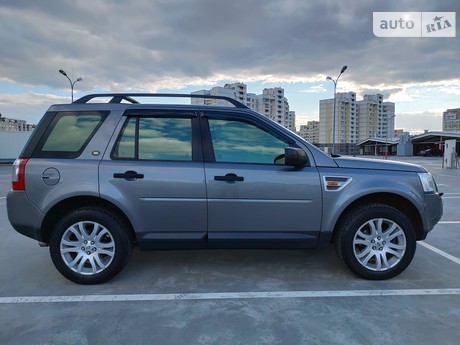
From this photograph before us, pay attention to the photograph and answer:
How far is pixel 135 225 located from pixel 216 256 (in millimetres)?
1297

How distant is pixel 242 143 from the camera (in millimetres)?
3398

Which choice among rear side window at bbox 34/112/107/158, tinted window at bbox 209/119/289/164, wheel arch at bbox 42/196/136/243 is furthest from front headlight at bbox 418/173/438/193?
rear side window at bbox 34/112/107/158

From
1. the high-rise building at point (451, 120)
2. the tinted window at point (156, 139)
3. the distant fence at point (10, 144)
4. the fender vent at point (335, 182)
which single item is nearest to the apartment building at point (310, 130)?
the high-rise building at point (451, 120)

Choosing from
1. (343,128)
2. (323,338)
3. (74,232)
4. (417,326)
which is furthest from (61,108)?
(343,128)

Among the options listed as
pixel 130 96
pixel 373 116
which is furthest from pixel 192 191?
pixel 373 116

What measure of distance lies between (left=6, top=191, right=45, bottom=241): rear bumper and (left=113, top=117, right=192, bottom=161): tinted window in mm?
988

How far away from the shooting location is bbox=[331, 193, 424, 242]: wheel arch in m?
3.42

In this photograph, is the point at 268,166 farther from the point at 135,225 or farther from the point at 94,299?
the point at 94,299

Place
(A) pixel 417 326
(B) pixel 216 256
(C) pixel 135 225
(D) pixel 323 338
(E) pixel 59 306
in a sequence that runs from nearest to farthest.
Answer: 1. (D) pixel 323 338
2. (A) pixel 417 326
3. (E) pixel 59 306
4. (C) pixel 135 225
5. (B) pixel 216 256

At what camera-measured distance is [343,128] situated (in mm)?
94438

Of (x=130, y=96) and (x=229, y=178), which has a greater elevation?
(x=130, y=96)

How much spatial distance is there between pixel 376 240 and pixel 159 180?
2382mm

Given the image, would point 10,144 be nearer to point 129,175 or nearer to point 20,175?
point 20,175

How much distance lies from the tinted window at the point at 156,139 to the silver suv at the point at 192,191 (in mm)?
11
